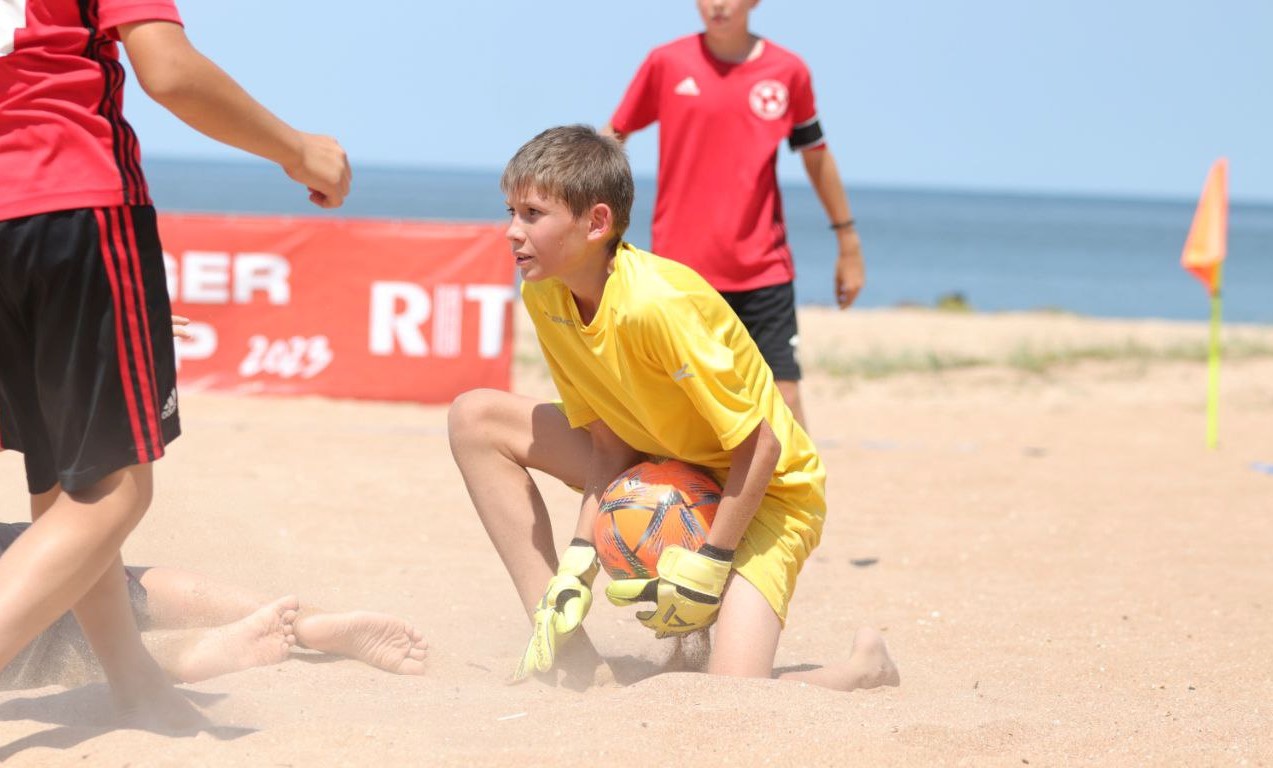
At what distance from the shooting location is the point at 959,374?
10.9 meters

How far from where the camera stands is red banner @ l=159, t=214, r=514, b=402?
354 inches

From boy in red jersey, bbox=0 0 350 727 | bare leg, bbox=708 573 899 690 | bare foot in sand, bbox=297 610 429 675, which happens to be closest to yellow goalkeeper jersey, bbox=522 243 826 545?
bare leg, bbox=708 573 899 690

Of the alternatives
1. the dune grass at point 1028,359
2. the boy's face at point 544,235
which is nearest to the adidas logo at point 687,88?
the boy's face at point 544,235

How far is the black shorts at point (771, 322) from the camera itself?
479cm

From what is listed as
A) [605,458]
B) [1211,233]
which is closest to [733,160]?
[605,458]

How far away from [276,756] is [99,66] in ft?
4.10

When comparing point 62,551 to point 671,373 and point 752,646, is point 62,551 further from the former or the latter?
point 752,646

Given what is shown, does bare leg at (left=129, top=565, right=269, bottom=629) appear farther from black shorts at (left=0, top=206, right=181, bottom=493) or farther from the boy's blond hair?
Result: the boy's blond hair

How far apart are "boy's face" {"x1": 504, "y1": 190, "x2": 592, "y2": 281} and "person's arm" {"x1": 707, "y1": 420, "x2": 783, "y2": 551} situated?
0.58m

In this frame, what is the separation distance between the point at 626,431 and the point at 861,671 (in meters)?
0.82

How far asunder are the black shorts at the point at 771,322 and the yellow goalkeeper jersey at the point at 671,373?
129 centimetres

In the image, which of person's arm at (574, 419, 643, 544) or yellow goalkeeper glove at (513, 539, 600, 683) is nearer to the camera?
yellow goalkeeper glove at (513, 539, 600, 683)

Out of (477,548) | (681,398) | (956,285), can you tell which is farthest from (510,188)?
(956,285)

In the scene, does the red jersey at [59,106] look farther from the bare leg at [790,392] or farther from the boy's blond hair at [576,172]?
the bare leg at [790,392]
